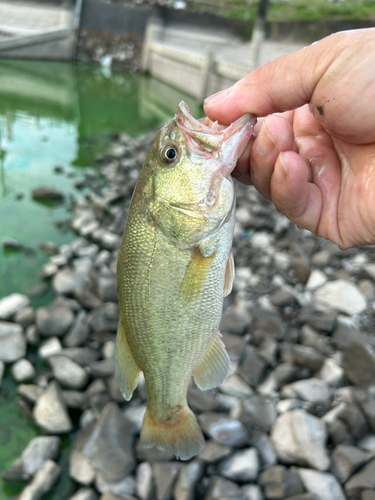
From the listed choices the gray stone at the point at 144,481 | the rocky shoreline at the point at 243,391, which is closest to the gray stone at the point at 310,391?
the rocky shoreline at the point at 243,391

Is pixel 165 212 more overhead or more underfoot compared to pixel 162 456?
more overhead

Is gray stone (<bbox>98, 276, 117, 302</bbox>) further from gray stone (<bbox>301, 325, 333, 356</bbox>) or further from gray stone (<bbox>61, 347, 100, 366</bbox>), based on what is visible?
gray stone (<bbox>301, 325, 333, 356</bbox>)

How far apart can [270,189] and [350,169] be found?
1.54ft

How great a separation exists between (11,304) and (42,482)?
2.11 meters

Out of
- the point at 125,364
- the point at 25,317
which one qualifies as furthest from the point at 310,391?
the point at 25,317

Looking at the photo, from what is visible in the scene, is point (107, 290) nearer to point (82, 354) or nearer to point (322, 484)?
point (82, 354)

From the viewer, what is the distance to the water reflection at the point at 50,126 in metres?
6.12

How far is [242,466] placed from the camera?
8.81ft

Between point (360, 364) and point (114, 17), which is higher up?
point (114, 17)

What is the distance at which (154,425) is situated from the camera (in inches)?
78.7

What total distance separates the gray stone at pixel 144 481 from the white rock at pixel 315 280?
268 cm

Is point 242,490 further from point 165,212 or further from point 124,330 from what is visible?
point 165,212

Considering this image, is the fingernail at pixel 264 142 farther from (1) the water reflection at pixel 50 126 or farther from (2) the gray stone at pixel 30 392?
(1) the water reflection at pixel 50 126

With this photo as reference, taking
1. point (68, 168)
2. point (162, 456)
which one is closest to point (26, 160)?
point (68, 168)
